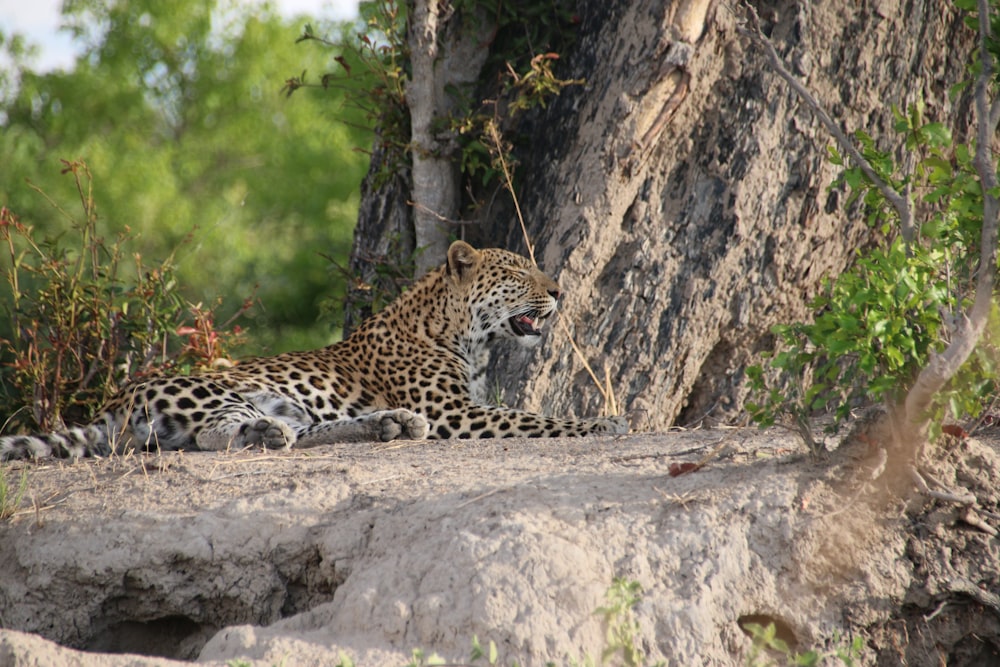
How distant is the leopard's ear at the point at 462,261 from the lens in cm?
738

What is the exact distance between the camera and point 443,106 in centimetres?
788

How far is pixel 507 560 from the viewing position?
12.5 feet

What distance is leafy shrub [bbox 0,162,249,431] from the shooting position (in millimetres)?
6891

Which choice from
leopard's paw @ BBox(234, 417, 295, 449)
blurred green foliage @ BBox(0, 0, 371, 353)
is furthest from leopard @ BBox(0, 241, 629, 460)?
blurred green foliage @ BBox(0, 0, 371, 353)

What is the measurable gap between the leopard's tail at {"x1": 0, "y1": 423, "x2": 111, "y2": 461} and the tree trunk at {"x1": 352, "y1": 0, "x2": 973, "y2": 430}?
2.71 m

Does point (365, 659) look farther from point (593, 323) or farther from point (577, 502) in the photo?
point (593, 323)

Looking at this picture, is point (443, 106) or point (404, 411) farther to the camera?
point (443, 106)

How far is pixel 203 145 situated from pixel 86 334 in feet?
73.4

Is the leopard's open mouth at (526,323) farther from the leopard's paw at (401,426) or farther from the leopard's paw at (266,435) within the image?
the leopard's paw at (266,435)

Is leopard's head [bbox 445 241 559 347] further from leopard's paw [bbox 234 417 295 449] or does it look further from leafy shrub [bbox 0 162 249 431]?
leopard's paw [bbox 234 417 295 449]

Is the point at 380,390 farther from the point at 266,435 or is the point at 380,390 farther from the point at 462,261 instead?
the point at 266,435

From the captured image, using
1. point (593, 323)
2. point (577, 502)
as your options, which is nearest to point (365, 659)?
point (577, 502)

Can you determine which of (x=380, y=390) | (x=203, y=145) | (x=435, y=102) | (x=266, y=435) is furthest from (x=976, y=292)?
(x=203, y=145)

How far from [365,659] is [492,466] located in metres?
1.34
